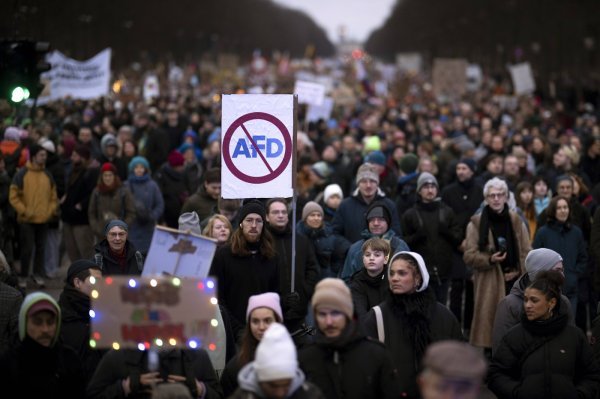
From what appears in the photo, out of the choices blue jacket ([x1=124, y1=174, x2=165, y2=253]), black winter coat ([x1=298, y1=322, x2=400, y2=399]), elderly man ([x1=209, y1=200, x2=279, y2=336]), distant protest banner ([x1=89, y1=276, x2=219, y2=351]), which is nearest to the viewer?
distant protest banner ([x1=89, y1=276, x2=219, y2=351])

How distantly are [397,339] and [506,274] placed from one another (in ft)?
13.8

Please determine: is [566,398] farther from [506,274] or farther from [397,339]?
[506,274]

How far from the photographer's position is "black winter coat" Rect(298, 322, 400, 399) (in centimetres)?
722

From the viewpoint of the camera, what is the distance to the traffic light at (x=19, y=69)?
14773 millimetres

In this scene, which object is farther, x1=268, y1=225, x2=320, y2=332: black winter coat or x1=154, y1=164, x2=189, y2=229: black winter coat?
x1=154, y1=164, x2=189, y2=229: black winter coat

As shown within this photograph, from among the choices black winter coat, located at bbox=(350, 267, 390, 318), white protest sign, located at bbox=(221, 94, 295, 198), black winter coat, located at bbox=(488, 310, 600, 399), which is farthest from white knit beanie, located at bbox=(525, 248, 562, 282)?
white protest sign, located at bbox=(221, 94, 295, 198)

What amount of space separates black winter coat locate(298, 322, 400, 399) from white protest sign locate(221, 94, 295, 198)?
9.90ft

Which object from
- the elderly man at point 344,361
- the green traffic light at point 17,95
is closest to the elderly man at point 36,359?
the elderly man at point 344,361

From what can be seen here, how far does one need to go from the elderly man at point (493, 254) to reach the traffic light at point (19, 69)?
515 centimetres

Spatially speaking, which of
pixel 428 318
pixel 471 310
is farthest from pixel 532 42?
pixel 428 318

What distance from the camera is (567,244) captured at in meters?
12.6

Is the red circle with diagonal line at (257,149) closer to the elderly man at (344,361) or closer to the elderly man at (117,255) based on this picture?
the elderly man at (117,255)

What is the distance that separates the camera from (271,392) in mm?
6570

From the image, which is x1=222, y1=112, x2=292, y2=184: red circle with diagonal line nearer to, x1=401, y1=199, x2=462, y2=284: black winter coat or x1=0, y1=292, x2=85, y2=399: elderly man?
x1=0, y1=292, x2=85, y2=399: elderly man
